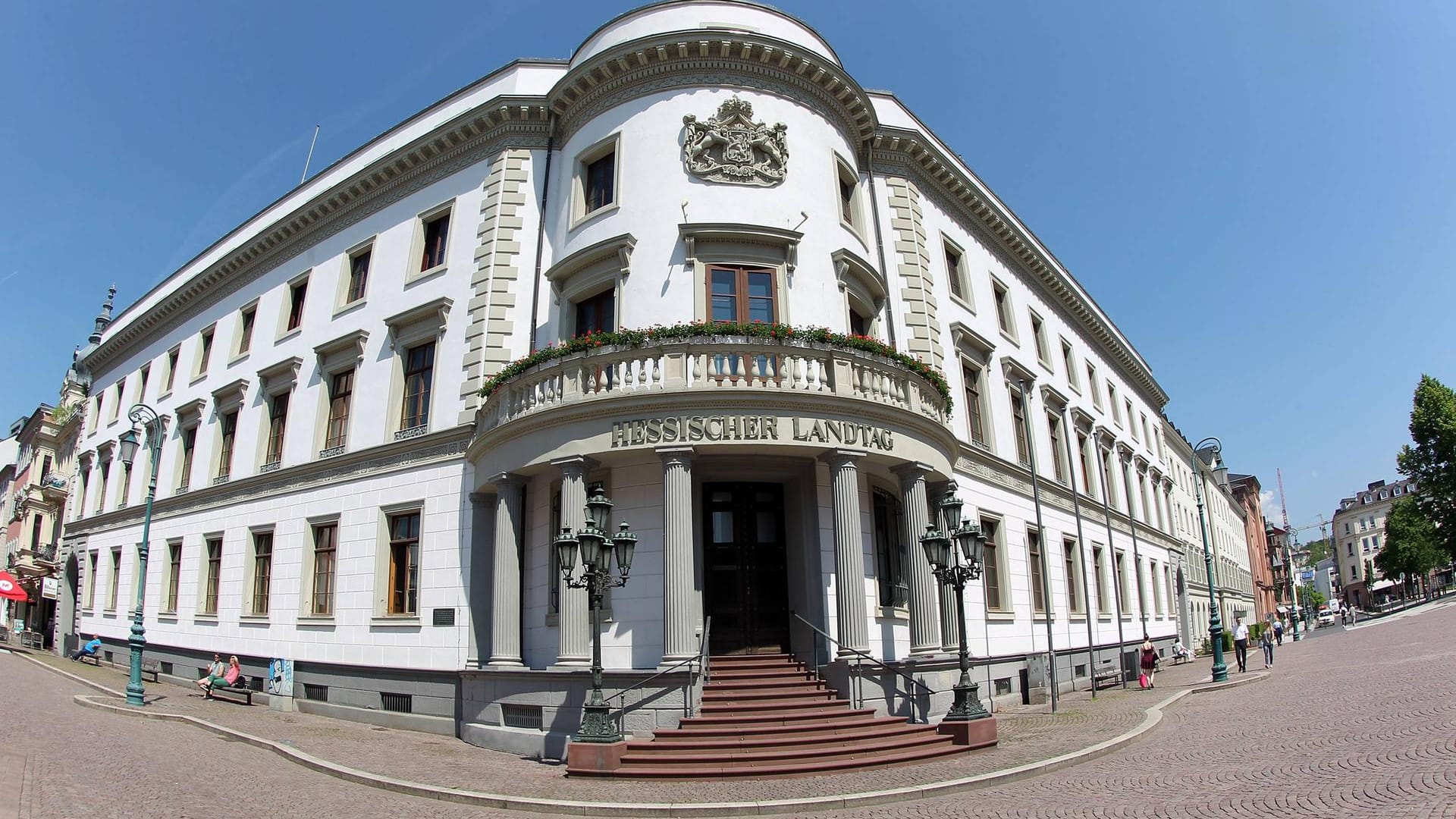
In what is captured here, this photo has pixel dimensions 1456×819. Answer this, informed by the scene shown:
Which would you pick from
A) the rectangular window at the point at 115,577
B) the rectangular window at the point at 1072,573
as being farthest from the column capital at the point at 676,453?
the rectangular window at the point at 115,577

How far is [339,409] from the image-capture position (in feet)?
76.1

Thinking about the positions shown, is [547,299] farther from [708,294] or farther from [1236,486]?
[1236,486]

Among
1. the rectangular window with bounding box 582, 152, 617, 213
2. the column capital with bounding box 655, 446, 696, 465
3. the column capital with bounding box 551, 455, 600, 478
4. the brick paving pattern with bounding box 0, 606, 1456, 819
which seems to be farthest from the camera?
the rectangular window with bounding box 582, 152, 617, 213

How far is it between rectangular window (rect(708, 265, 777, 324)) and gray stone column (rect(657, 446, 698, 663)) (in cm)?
393

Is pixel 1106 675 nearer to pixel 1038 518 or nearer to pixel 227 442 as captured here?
pixel 1038 518

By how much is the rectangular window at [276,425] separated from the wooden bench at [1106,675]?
24709mm

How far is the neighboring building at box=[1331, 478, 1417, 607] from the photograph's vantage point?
135 meters

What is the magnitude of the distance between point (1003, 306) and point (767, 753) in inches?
764

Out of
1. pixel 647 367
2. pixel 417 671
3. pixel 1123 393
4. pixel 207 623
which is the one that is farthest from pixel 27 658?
pixel 1123 393

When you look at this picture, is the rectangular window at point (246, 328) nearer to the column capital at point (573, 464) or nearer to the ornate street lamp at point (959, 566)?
the column capital at point (573, 464)

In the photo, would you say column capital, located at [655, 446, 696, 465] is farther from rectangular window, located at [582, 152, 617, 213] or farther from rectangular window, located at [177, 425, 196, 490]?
rectangular window, located at [177, 425, 196, 490]

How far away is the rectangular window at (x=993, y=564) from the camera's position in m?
21.9

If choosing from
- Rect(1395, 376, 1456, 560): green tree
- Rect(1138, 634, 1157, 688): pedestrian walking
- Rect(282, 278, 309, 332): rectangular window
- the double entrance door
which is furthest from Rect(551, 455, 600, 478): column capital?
Rect(1395, 376, 1456, 560): green tree

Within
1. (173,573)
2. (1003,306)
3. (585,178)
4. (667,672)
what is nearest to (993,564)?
(1003,306)
